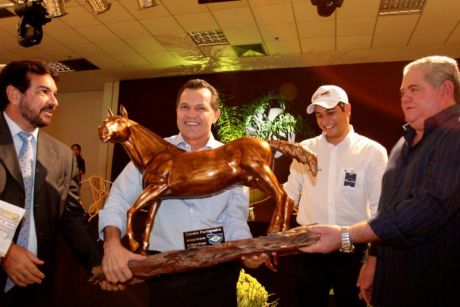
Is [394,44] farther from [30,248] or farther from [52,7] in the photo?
[30,248]

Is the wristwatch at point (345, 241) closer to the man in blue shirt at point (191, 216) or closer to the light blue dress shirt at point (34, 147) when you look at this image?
the man in blue shirt at point (191, 216)

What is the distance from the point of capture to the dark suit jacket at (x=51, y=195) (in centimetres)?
165

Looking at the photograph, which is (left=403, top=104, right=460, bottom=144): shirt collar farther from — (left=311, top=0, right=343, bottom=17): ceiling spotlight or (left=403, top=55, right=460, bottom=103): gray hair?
(left=311, top=0, right=343, bottom=17): ceiling spotlight

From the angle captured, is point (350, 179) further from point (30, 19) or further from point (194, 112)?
point (30, 19)

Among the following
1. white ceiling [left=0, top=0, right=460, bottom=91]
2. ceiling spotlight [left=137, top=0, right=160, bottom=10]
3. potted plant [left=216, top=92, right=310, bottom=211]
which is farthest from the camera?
potted plant [left=216, top=92, right=310, bottom=211]

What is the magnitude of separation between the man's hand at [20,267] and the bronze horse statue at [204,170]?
477 millimetres

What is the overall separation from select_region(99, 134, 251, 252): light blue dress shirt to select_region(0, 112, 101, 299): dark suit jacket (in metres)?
0.36

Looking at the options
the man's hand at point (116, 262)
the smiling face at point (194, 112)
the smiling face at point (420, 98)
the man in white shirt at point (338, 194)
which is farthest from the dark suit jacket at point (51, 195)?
the smiling face at point (420, 98)

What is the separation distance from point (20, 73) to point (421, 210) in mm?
1696

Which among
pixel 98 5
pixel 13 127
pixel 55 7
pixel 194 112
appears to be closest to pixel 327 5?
pixel 98 5

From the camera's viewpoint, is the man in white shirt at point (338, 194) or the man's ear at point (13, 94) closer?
the man's ear at point (13, 94)

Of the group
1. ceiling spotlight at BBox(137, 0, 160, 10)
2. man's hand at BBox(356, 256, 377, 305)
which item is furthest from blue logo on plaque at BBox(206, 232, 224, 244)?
ceiling spotlight at BBox(137, 0, 160, 10)

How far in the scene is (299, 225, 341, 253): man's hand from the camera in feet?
4.04

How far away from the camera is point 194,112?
142 centimetres
